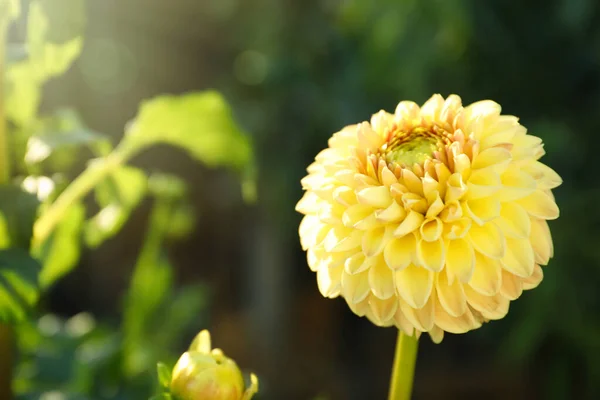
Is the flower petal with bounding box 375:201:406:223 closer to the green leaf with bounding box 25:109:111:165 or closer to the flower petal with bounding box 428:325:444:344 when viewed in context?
the flower petal with bounding box 428:325:444:344

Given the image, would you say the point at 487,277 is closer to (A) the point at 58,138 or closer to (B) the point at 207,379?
(B) the point at 207,379

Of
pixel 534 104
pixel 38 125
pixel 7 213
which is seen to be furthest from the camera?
pixel 534 104

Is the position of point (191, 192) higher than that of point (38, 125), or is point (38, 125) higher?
point (191, 192)

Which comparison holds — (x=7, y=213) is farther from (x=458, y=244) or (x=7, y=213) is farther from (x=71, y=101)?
(x=71, y=101)

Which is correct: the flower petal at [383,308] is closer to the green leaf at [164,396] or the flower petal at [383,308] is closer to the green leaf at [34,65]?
the green leaf at [164,396]

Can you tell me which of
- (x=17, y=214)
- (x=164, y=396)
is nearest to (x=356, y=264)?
(x=164, y=396)

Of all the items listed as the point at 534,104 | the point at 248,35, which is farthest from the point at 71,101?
the point at 534,104
